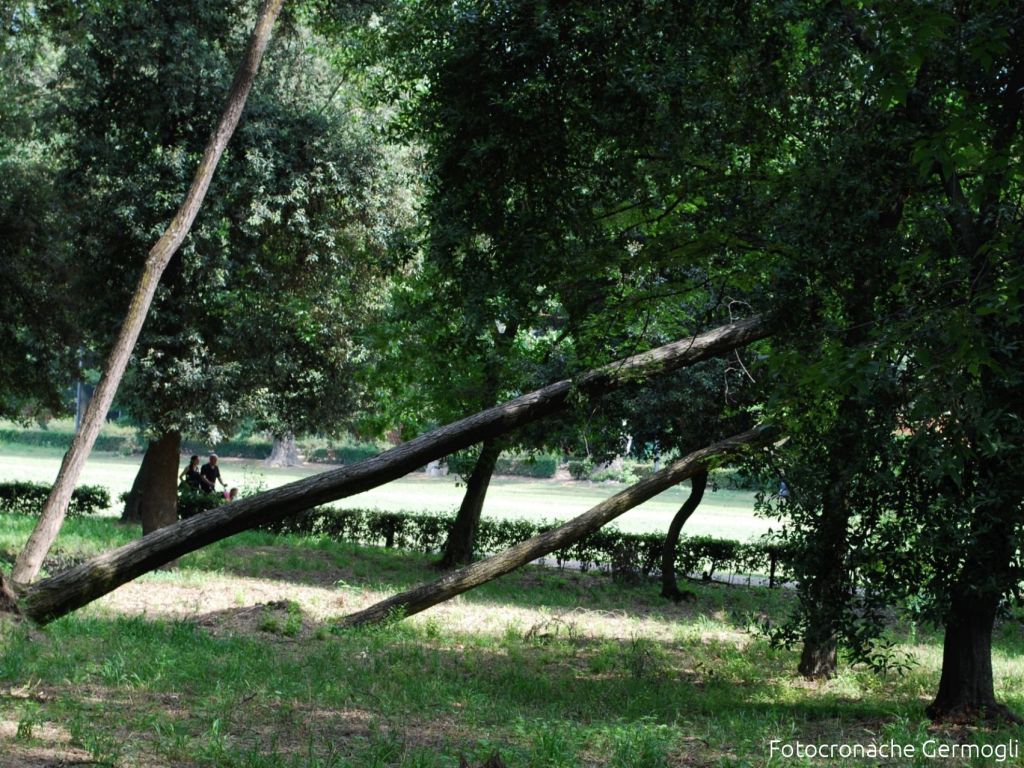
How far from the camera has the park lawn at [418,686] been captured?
5727 mm

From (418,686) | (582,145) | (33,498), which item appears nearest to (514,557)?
(418,686)

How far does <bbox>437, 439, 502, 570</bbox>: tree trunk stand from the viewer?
18.9m

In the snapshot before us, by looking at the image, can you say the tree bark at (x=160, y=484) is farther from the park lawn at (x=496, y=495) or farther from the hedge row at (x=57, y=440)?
the hedge row at (x=57, y=440)

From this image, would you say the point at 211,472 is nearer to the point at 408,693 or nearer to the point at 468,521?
the point at 468,521

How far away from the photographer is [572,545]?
18.7 meters


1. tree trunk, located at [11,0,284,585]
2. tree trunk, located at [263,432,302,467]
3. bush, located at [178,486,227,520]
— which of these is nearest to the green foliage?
tree trunk, located at [11,0,284,585]

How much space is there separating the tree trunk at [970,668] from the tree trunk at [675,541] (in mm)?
8691

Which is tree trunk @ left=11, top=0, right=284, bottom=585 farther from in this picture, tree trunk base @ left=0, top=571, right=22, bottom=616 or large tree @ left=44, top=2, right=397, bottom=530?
tree trunk base @ left=0, top=571, right=22, bottom=616

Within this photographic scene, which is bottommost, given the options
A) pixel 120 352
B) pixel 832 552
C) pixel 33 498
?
pixel 33 498

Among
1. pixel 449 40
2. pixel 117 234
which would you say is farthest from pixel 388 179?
pixel 449 40

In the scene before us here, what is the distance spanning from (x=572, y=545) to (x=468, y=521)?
2.08 m

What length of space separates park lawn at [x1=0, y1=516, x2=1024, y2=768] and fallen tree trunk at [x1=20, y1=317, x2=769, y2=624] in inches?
19.7

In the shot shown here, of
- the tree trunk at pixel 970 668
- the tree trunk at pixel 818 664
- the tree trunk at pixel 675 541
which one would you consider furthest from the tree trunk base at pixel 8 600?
the tree trunk at pixel 675 541

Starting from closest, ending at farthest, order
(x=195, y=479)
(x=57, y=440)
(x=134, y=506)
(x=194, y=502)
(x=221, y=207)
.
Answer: (x=221, y=207) < (x=194, y=502) < (x=134, y=506) < (x=195, y=479) < (x=57, y=440)
